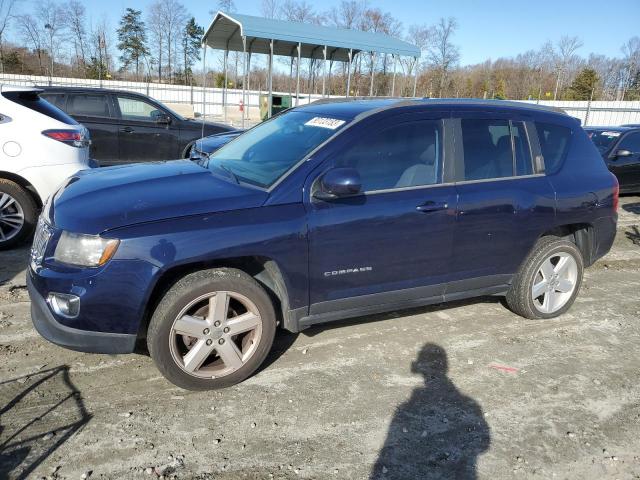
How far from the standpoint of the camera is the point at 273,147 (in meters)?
3.83

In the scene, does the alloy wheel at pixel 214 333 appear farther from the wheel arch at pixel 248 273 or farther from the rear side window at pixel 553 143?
the rear side window at pixel 553 143

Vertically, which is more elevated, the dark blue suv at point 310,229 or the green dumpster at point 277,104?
the green dumpster at point 277,104

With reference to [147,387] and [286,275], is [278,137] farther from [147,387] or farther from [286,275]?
[147,387]

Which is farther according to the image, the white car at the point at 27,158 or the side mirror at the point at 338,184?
the white car at the point at 27,158

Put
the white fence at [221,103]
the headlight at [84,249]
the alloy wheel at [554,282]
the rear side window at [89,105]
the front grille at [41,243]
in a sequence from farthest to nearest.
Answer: the white fence at [221,103]
the rear side window at [89,105]
the alloy wheel at [554,282]
the front grille at [41,243]
the headlight at [84,249]

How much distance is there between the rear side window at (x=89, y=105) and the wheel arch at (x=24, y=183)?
360 centimetres

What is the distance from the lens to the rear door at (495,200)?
379 cm

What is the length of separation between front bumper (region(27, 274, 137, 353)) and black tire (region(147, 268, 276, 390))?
147 millimetres

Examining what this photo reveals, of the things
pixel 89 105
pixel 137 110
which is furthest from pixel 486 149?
pixel 89 105

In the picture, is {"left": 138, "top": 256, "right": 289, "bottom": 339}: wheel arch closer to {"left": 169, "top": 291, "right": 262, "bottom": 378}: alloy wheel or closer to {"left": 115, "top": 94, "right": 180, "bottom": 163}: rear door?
{"left": 169, "top": 291, "right": 262, "bottom": 378}: alloy wheel

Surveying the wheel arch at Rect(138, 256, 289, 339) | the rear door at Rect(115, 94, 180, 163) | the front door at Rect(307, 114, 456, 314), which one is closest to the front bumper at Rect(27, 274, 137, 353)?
the wheel arch at Rect(138, 256, 289, 339)

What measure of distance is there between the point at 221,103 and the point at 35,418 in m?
30.8

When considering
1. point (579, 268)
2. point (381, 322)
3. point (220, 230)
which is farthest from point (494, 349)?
point (220, 230)

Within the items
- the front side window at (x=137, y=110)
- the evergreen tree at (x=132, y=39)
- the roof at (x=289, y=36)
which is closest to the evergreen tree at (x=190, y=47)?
the evergreen tree at (x=132, y=39)
